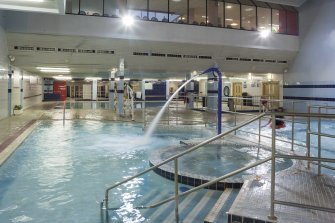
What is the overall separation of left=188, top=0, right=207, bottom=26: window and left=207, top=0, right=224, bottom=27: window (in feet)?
0.91

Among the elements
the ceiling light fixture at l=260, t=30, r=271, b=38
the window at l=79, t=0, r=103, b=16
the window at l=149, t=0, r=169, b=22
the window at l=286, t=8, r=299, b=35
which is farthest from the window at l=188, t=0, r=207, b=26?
the window at l=286, t=8, r=299, b=35

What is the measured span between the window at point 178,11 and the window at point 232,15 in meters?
2.25

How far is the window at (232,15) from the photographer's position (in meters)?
15.3

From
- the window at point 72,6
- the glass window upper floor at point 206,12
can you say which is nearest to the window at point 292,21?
the glass window upper floor at point 206,12

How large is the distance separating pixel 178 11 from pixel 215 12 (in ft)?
6.54

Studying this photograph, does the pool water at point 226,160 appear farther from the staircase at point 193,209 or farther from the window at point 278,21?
the window at point 278,21

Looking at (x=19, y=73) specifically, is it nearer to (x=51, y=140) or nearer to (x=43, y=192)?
(x=51, y=140)

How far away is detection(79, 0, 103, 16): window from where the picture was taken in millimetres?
12894

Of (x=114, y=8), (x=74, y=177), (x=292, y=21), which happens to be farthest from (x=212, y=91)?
(x=74, y=177)

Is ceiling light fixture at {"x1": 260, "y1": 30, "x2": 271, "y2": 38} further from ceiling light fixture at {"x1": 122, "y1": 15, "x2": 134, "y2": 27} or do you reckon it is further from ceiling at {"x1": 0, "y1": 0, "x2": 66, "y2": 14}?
ceiling at {"x1": 0, "y1": 0, "x2": 66, "y2": 14}

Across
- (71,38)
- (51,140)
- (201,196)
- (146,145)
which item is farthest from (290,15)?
(201,196)

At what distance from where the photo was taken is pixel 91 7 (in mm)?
13266

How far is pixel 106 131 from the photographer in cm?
1021

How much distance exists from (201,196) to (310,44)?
1501cm
